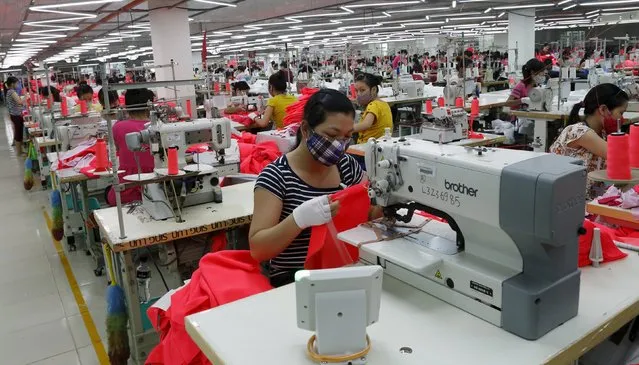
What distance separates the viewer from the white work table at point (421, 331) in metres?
1.41

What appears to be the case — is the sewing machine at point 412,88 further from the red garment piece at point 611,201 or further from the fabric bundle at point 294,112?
the red garment piece at point 611,201

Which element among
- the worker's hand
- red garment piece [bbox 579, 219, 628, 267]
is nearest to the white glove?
the worker's hand

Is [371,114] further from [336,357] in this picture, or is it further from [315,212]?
[336,357]

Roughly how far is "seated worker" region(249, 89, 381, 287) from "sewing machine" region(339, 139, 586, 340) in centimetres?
30

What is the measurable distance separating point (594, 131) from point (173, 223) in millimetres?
2583

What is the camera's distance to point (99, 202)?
511cm

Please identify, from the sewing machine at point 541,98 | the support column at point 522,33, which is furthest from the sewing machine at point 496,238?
the support column at point 522,33

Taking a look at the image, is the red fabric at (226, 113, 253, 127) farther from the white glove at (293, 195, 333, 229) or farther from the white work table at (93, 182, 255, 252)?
the white glove at (293, 195, 333, 229)

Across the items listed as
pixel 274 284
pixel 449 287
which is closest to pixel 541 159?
pixel 449 287

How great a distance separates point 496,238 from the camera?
5.21 feet

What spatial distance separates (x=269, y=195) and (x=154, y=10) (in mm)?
7983

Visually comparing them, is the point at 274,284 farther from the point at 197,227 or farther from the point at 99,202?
the point at 99,202

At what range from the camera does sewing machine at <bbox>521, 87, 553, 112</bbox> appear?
247 inches

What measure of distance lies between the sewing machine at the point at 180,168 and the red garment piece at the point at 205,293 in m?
1.03
